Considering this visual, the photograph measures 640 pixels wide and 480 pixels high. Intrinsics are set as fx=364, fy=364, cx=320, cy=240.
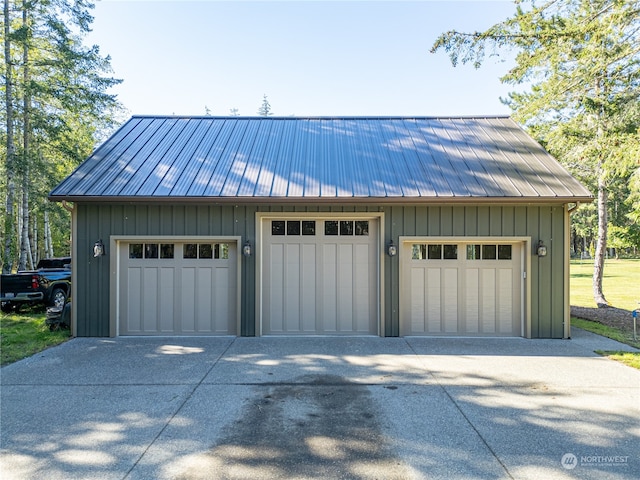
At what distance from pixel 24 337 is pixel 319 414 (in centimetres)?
633

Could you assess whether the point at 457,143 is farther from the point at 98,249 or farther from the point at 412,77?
the point at 98,249

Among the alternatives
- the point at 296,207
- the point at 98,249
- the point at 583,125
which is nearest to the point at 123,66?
the point at 98,249

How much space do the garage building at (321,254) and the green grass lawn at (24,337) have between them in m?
0.49

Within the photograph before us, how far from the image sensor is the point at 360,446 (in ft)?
10.1

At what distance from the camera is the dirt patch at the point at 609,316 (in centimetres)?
815

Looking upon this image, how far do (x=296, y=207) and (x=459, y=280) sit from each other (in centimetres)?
347

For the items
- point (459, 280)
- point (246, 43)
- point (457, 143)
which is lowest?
point (459, 280)

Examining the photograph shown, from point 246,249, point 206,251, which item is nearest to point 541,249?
point 246,249

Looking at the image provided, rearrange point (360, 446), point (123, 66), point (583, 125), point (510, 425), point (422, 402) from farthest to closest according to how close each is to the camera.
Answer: point (123, 66)
point (583, 125)
point (422, 402)
point (510, 425)
point (360, 446)

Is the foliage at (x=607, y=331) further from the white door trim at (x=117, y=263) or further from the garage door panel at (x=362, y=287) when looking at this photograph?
the white door trim at (x=117, y=263)

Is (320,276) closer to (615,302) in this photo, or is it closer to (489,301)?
(489,301)

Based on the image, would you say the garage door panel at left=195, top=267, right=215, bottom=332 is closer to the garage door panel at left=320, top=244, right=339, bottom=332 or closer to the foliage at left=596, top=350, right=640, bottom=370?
the garage door panel at left=320, top=244, right=339, bottom=332

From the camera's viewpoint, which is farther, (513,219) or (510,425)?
(513,219)

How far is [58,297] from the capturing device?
979cm
